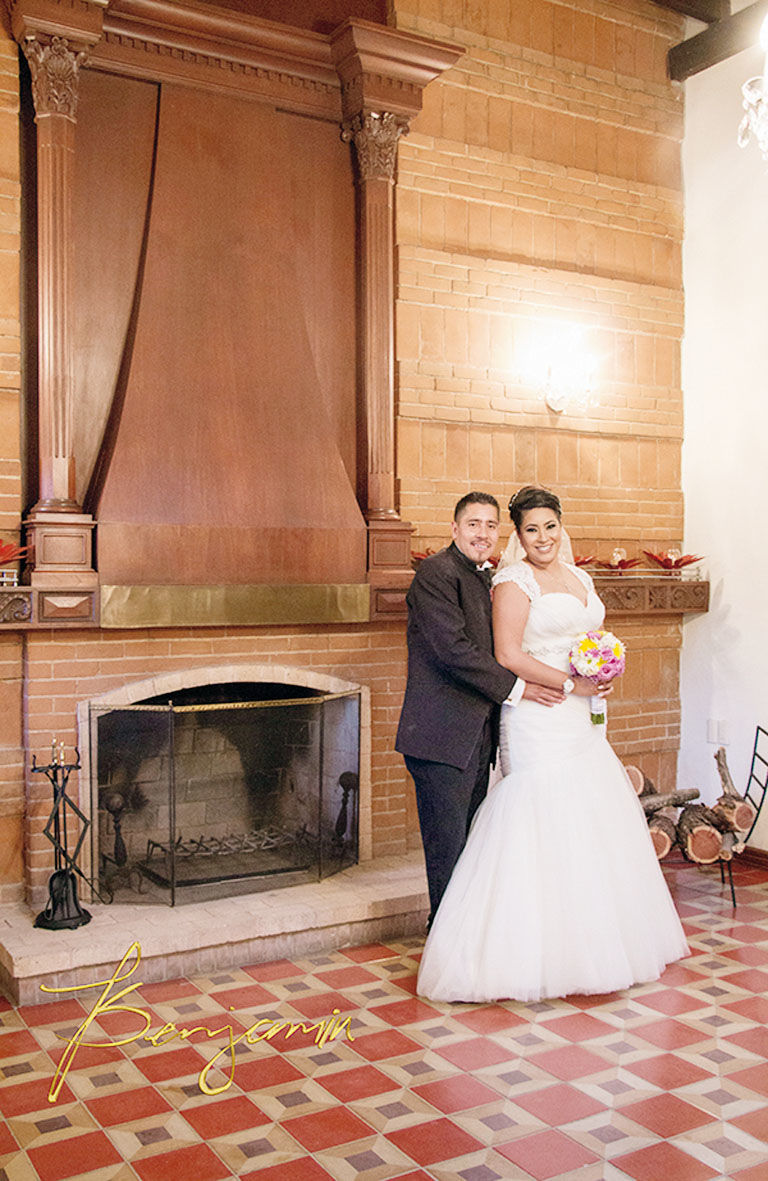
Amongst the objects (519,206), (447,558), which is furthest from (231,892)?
(519,206)

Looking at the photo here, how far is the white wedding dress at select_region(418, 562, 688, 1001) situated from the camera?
395cm

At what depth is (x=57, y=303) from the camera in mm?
4598

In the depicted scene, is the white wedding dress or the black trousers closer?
the white wedding dress

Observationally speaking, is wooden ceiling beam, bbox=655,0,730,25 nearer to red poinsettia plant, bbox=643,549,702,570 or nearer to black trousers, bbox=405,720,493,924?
red poinsettia plant, bbox=643,549,702,570

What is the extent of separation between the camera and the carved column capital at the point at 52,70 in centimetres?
453

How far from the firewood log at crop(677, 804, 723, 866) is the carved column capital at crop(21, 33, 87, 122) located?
4256 millimetres

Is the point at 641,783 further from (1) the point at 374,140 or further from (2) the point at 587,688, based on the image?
(1) the point at 374,140

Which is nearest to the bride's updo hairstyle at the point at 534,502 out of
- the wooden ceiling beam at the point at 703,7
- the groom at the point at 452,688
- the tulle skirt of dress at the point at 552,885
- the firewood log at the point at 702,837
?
the groom at the point at 452,688

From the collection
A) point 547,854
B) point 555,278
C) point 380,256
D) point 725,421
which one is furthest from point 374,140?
point 547,854

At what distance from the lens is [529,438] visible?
20.0 feet

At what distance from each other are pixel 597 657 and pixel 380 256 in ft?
7.74
